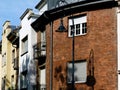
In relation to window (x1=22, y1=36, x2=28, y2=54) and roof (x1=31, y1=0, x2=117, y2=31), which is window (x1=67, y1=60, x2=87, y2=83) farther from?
window (x1=22, y1=36, x2=28, y2=54)

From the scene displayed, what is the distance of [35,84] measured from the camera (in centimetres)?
3728

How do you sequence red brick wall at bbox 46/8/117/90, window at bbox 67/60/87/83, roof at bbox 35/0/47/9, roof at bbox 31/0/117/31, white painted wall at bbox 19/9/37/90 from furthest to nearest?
white painted wall at bbox 19/9/37/90 < roof at bbox 35/0/47/9 < window at bbox 67/60/87/83 < roof at bbox 31/0/117/31 < red brick wall at bbox 46/8/117/90

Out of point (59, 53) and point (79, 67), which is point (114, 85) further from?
point (59, 53)

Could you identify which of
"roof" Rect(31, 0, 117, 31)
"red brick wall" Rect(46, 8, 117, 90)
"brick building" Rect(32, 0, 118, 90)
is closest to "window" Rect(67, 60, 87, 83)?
"brick building" Rect(32, 0, 118, 90)

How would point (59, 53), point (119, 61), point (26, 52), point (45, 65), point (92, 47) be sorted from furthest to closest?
point (26, 52) < point (45, 65) < point (59, 53) < point (92, 47) < point (119, 61)

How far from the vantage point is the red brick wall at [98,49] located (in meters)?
28.8

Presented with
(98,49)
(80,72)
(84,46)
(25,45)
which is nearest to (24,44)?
(25,45)

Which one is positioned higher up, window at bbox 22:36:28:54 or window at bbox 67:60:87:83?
window at bbox 22:36:28:54

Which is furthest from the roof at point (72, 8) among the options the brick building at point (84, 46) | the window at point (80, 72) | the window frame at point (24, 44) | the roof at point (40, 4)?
the window frame at point (24, 44)

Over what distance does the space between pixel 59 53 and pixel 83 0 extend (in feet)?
15.3

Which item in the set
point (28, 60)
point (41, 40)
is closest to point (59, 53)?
point (41, 40)

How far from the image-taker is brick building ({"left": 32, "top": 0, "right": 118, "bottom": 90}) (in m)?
29.0

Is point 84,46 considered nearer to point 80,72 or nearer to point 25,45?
point 80,72

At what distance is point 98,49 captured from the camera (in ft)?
97.2
